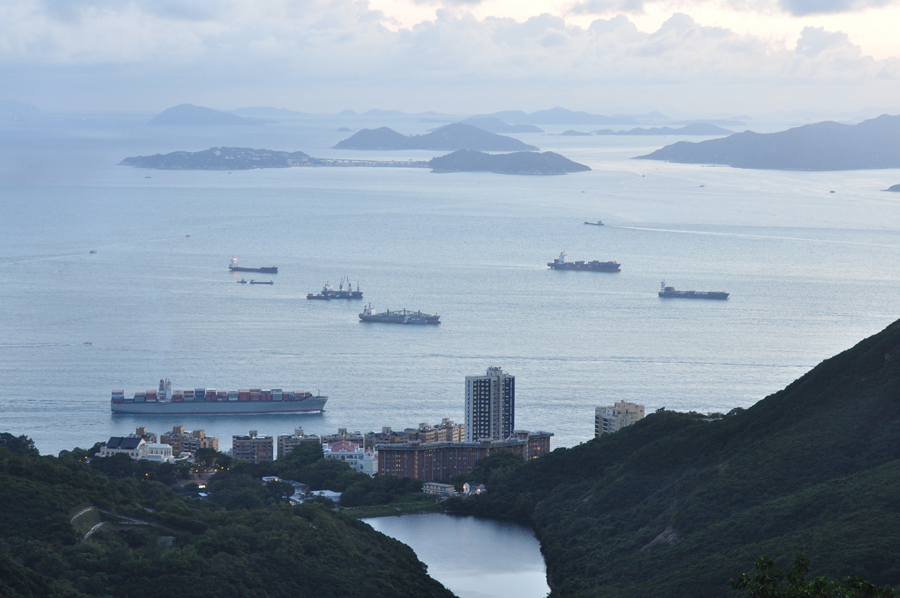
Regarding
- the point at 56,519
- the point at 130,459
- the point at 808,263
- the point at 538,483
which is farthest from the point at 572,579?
the point at 808,263

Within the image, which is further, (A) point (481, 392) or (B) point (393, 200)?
(B) point (393, 200)

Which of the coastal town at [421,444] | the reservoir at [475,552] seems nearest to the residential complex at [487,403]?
the coastal town at [421,444]

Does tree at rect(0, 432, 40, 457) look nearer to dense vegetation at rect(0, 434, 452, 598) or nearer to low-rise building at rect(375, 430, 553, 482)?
dense vegetation at rect(0, 434, 452, 598)

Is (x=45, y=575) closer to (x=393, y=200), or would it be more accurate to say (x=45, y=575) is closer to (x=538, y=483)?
(x=538, y=483)

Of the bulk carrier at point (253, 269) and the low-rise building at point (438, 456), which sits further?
the bulk carrier at point (253, 269)

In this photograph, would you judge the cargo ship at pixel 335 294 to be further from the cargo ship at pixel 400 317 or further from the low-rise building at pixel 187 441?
the low-rise building at pixel 187 441

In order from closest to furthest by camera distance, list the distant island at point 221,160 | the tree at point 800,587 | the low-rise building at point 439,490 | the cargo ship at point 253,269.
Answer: the tree at point 800,587, the low-rise building at point 439,490, the cargo ship at point 253,269, the distant island at point 221,160

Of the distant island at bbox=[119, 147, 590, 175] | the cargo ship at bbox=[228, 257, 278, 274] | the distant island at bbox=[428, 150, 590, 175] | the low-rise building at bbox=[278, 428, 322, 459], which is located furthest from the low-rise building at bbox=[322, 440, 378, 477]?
the distant island at bbox=[119, 147, 590, 175]
